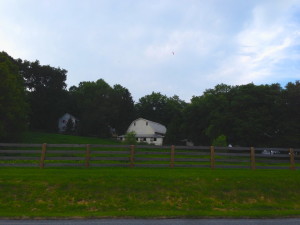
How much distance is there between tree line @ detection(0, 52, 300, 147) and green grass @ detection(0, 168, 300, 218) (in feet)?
76.1

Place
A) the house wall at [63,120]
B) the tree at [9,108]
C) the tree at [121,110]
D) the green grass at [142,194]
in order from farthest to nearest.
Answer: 1. the house wall at [63,120]
2. the tree at [121,110]
3. the tree at [9,108]
4. the green grass at [142,194]

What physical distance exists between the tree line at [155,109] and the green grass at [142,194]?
23.2 m

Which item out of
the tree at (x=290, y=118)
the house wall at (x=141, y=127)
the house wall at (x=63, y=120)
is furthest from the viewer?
the house wall at (x=63, y=120)

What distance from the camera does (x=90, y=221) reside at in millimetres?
9156

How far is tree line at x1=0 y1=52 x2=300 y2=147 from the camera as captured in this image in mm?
45219

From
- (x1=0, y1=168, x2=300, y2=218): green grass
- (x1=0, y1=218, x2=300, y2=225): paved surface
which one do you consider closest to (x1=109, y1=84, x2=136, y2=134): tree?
(x1=0, y1=168, x2=300, y2=218): green grass

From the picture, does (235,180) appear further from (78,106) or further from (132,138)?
(78,106)

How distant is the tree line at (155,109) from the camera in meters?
45.2

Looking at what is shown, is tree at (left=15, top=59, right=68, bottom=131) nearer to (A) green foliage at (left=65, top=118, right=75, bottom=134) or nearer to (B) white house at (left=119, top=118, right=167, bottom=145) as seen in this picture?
(A) green foliage at (left=65, top=118, right=75, bottom=134)

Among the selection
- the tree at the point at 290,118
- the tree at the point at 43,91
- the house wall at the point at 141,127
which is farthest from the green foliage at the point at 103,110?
the tree at the point at 290,118

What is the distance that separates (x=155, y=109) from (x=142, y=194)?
3725 inches

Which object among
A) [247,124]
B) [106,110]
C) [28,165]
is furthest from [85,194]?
[106,110]

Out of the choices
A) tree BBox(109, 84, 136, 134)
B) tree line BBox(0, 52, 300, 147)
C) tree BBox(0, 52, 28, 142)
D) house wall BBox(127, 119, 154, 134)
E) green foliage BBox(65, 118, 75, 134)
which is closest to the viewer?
tree BBox(0, 52, 28, 142)

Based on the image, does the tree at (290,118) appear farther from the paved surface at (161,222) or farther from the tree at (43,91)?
the tree at (43,91)
